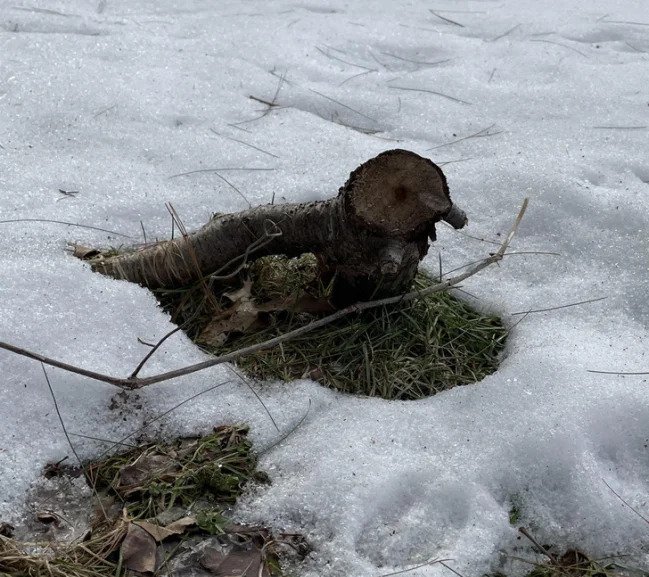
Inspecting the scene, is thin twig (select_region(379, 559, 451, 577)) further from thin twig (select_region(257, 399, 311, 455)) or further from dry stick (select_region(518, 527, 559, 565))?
thin twig (select_region(257, 399, 311, 455))

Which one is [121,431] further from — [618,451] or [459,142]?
[459,142]

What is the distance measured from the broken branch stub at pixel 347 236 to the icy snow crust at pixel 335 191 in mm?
162

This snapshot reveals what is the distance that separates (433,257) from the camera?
279 cm

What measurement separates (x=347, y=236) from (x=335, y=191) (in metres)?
0.69

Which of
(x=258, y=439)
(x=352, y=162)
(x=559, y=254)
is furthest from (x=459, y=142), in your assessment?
(x=258, y=439)

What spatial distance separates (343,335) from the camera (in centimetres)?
245

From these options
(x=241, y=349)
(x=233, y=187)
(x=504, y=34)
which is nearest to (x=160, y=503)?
(x=241, y=349)

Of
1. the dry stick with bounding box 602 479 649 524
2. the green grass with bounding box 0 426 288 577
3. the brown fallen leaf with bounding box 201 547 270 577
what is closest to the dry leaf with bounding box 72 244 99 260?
the green grass with bounding box 0 426 288 577

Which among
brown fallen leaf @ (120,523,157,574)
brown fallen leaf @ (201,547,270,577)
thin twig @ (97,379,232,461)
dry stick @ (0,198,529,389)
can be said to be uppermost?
dry stick @ (0,198,529,389)

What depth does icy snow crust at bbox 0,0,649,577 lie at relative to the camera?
2.00 meters

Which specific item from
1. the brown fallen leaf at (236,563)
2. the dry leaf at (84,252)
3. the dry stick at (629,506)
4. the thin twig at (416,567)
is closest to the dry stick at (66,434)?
the brown fallen leaf at (236,563)

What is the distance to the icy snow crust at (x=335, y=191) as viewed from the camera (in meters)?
2.00

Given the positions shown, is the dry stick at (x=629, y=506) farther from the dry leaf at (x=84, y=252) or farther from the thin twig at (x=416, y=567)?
the dry leaf at (x=84, y=252)

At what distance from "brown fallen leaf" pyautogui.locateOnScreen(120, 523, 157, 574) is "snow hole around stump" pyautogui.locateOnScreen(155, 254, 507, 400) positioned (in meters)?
0.59
